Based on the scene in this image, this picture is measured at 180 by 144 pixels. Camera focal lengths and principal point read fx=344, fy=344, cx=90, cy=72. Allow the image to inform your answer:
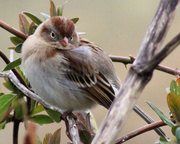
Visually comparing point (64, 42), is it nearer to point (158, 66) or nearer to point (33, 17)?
point (33, 17)

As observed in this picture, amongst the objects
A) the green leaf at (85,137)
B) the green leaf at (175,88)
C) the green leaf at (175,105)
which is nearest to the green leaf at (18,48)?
the green leaf at (85,137)

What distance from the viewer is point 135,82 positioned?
0.63m

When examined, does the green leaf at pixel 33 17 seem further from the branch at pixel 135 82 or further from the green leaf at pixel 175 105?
the branch at pixel 135 82

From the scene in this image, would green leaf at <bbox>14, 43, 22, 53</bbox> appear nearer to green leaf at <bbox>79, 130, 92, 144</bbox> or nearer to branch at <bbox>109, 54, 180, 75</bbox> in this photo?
branch at <bbox>109, 54, 180, 75</bbox>

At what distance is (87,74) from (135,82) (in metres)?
2.07

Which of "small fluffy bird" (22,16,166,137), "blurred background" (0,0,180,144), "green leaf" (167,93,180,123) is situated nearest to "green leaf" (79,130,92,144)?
"green leaf" (167,93,180,123)

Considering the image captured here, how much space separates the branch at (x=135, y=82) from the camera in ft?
2.01

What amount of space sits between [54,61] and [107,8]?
6889 mm

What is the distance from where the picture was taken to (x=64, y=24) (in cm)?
270

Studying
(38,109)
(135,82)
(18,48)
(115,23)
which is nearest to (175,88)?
(135,82)

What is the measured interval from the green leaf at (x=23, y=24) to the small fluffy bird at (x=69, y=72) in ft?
0.98

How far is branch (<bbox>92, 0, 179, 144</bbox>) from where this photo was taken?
61 centimetres

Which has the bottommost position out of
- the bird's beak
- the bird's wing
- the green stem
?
the bird's wing

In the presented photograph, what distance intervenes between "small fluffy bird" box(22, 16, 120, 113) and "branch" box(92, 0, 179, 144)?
196cm
